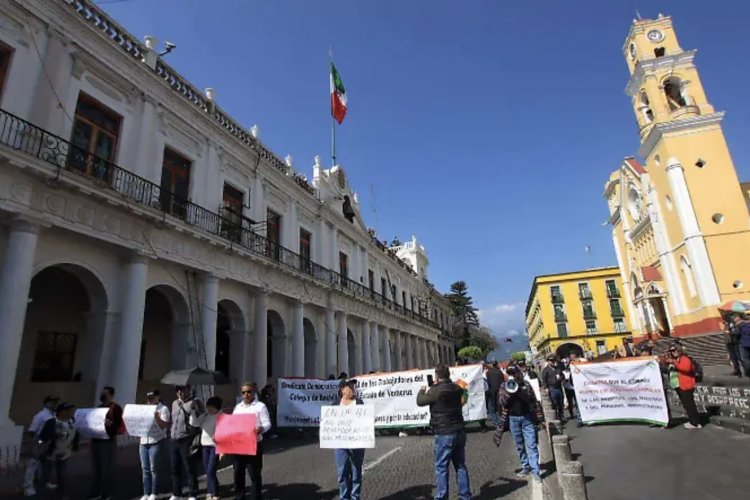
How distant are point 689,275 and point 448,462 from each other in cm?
2619

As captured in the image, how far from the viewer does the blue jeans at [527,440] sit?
6270 millimetres

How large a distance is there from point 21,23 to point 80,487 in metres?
9.65

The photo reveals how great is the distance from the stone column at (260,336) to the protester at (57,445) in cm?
903

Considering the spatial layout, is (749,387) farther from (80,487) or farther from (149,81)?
(149,81)

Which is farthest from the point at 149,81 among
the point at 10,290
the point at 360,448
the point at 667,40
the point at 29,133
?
the point at 667,40

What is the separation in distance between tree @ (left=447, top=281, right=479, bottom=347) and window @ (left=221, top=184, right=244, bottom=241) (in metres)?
42.9

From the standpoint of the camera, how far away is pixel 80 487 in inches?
273

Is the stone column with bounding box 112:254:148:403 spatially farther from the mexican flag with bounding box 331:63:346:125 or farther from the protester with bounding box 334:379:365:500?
the mexican flag with bounding box 331:63:346:125

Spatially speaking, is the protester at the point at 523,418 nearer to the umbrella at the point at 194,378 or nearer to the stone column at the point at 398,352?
the umbrella at the point at 194,378

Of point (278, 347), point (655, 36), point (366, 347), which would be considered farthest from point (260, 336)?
point (655, 36)

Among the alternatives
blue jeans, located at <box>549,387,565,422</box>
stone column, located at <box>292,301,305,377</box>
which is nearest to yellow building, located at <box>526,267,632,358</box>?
stone column, located at <box>292,301,305,377</box>

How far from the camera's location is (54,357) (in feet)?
38.5

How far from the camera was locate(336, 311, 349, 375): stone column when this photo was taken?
22078 mm

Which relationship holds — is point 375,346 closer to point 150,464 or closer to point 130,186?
point 130,186
